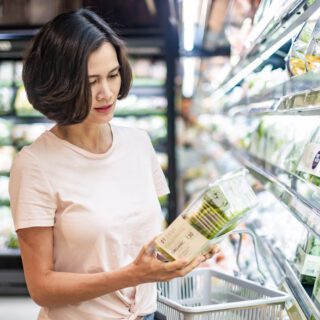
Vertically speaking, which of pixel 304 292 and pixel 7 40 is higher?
pixel 7 40

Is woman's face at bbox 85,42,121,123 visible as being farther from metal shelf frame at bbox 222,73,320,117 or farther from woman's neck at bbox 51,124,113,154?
metal shelf frame at bbox 222,73,320,117

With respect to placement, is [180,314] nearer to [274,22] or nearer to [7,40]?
[274,22]

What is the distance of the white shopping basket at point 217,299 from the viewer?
1762 millimetres

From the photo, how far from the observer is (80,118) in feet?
5.71

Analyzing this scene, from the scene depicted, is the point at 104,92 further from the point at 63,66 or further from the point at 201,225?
the point at 201,225

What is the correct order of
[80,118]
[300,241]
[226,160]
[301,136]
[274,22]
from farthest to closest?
1. [226,160]
2. [301,136]
3. [300,241]
4. [274,22]
5. [80,118]

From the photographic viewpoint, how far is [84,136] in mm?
1862

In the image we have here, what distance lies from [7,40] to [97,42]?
276 cm

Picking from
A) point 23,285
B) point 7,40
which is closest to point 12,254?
point 23,285

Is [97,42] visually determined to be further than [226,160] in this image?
No

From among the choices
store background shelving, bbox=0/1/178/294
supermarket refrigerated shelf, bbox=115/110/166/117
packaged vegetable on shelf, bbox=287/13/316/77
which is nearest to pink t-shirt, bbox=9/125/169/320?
packaged vegetable on shelf, bbox=287/13/316/77

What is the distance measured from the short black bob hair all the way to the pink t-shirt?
4.7 inches

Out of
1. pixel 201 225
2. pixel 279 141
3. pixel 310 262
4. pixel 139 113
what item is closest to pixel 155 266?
pixel 201 225

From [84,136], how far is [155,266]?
0.49 metres
